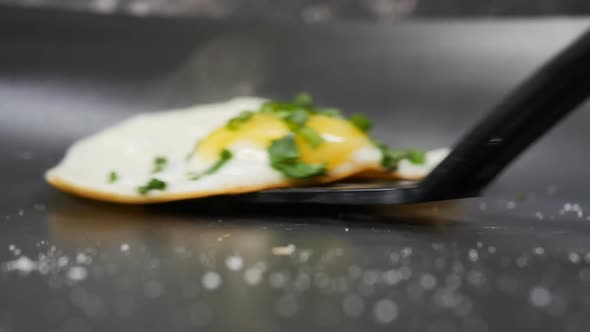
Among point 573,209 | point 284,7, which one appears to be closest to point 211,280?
point 573,209

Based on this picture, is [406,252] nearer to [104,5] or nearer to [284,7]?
[284,7]

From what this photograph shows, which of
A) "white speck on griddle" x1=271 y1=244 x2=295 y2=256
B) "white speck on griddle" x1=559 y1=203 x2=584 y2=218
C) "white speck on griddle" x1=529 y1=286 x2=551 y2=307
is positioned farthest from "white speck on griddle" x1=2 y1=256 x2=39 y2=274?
"white speck on griddle" x1=559 y1=203 x2=584 y2=218

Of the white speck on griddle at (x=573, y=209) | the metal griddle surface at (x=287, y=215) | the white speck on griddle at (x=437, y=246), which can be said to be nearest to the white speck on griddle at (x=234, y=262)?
the metal griddle surface at (x=287, y=215)

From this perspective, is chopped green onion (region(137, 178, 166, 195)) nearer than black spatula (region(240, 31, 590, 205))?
No

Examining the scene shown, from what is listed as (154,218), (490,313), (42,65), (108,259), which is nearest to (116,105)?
(42,65)

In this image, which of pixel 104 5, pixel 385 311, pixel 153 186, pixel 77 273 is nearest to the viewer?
pixel 385 311

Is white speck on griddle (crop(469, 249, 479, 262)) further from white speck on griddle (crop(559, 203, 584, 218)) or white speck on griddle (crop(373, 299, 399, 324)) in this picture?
white speck on griddle (crop(559, 203, 584, 218))

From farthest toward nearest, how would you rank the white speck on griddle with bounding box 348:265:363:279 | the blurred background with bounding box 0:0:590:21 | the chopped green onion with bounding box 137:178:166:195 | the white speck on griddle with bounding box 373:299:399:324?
the blurred background with bounding box 0:0:590:21 → the chopped green onion with bounding box 137:178:166:195 → the white speck on griddle with bounding box 348:265:363:279 → the white speck on griddle with bounding box 373:299:399:324
